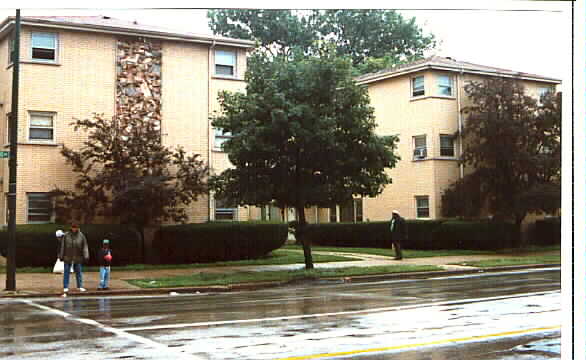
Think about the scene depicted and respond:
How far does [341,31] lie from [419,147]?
1803cm

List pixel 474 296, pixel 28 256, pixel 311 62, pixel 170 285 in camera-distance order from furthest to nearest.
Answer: pixel 28 256, pixel 311 62, pixel 170 285, pixel 474 296

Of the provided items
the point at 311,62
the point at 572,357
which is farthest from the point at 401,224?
the point at 572,357

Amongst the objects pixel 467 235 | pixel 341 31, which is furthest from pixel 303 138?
pixel 341 31

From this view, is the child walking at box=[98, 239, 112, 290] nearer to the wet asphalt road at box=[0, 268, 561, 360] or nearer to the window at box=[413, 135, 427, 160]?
the wet asphalt road at box=[0, 268, 561, 360]

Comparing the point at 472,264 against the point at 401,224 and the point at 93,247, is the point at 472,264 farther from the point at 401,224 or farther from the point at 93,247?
the point at 93,247

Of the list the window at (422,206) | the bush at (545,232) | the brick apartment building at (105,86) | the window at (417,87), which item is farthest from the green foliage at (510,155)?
the bush at (545,232)

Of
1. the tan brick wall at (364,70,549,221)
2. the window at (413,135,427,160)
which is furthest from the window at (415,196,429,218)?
the window at (413,135,427,160)

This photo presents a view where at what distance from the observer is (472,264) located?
2138cm

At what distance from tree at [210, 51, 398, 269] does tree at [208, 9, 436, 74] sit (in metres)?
27.4

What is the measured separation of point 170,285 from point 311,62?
661 cm

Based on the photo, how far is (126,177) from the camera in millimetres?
21188

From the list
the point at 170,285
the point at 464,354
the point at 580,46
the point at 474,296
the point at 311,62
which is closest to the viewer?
the point at 580,46

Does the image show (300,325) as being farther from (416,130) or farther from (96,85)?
(416,130)

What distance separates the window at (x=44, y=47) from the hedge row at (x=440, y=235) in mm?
11118
